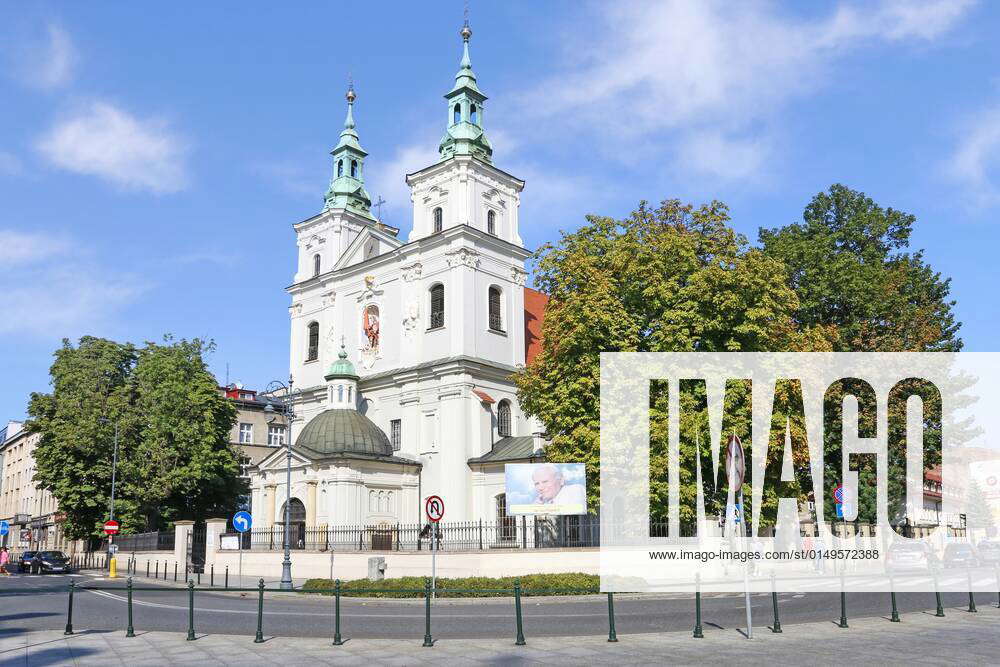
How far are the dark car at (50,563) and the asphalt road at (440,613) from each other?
72.8ft

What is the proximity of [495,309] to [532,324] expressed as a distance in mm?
5536

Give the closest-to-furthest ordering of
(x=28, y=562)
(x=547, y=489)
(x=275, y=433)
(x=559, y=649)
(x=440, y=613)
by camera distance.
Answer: (x=559, y=649) < (x=440, y=613) < (x=547, y=489) < (x=28, y=562) < (x=275, y=433)

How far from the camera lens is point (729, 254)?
32969mm

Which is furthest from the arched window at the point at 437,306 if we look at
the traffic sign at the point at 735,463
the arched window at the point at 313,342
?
the traffic sign at the point at 735,463

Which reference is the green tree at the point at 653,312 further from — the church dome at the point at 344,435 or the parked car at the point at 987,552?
the parked car at the point at 987,552

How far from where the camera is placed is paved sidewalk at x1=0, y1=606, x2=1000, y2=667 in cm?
1224

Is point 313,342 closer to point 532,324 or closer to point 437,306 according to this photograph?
point 437,306

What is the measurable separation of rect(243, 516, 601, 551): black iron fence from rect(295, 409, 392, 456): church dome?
4040 millimetres

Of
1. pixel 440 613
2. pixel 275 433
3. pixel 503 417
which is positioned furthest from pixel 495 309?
pixel 275 433

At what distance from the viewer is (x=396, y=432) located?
4941 centimetres

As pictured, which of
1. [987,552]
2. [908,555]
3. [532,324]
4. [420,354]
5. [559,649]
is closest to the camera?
[559,649]

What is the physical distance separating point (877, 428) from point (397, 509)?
2315cm

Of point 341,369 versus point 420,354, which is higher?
point 420,354

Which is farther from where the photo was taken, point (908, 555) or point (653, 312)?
point (908, 555)
